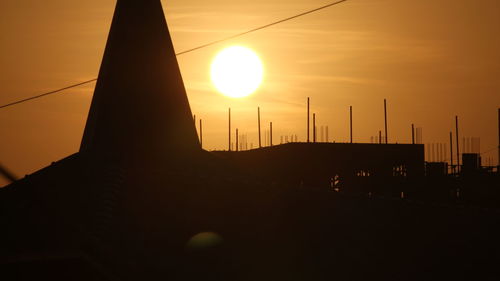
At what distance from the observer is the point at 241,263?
13453mm

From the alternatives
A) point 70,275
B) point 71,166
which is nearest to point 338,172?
point 71,166

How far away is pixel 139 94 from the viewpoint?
2162cm

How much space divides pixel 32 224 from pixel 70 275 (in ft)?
14.7

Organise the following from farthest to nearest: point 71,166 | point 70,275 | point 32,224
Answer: point 71,166 → point 32,224 → point 70,275

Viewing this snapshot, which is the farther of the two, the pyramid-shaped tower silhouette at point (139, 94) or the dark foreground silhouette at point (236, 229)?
the pyramid-shaped tower silhouette at point (139, 94)

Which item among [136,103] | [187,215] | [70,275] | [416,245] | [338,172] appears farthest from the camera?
[338,172]

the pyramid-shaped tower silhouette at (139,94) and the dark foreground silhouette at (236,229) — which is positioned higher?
the pyramid-shaped tower silhouette at (139,94)

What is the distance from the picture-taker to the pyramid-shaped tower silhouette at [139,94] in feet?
68.7

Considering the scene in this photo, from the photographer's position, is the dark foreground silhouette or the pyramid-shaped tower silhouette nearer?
the dark foreground silhouette

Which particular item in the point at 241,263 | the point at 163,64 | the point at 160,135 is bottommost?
the point at 241,263

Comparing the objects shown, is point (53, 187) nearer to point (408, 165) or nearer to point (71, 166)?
point (71, 166)

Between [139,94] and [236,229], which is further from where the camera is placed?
[139,94]

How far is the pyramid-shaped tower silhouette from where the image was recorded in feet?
68.7

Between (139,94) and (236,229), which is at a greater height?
(139,94)
